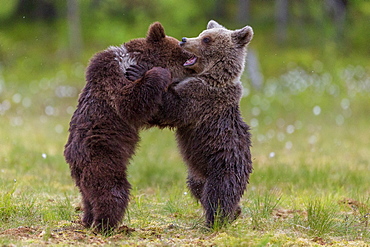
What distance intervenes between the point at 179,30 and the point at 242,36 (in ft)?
72.0

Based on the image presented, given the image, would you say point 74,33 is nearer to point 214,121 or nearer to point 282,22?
point 282,22

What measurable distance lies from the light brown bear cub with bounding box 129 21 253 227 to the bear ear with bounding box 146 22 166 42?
0.79 feet

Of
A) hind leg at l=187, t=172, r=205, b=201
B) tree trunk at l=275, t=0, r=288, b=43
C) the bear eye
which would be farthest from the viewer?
tree trunk at l=275, t=0, r=288, b=43

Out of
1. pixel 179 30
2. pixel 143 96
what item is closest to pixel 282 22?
pixel 179 30

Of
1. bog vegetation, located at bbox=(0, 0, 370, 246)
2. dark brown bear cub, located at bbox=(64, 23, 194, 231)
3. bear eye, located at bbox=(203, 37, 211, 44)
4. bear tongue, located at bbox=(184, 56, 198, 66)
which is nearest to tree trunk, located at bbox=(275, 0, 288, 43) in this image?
bog vegetation, located at bbox=(0, 0, 370, 246)

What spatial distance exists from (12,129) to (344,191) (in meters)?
8.18

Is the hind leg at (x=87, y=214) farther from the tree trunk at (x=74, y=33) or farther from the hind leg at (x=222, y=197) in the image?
the tree trunk at (x=74, y=33)

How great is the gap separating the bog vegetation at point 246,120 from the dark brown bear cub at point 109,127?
1.12 ft

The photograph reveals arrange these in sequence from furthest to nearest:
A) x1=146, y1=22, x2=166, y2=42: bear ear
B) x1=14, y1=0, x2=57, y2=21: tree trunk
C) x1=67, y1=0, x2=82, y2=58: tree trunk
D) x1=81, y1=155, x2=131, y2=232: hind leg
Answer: x1=14, y1=0, x2=57, y2=21: tree trunk < x1=67, y1=0, x2=82, y2=58: tree trunk < x1=146, y1=22, x2=166, y2=42: bear ear < x1=81, y1=155, x2=131, y2=232: hind leg

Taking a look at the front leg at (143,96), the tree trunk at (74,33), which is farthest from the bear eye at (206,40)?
the tree trunk at (74,33)

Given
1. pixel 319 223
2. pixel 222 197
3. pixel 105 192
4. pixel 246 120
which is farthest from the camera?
pixel 246 120

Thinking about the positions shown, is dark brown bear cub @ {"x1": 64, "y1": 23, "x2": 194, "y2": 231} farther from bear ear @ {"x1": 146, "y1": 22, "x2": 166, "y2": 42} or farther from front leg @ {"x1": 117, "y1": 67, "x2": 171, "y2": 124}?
bear ear @ {"x1": 146, "y1": 22, "x2": 166, "y2": 42}

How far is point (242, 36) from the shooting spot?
557 centimetres

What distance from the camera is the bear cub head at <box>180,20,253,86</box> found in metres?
5.42
